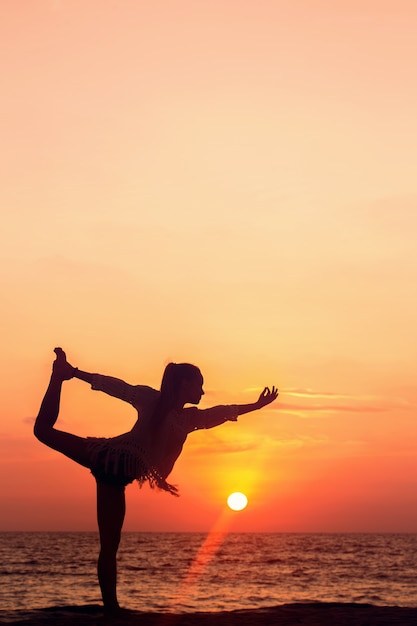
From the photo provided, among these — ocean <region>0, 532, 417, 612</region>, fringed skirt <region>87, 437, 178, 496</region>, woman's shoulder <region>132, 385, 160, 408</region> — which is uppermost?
woman's shoulder <region>132, 385, 160, 408</region>

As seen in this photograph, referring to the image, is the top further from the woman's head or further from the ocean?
the ocean

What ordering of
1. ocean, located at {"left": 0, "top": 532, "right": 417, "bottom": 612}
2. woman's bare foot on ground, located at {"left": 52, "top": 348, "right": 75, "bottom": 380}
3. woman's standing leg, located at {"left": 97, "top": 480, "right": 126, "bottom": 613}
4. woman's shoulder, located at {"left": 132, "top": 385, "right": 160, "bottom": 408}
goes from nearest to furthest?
1. woman's standing leg, located at {"left": 97, "top": 480, "right": 126, "bottom": 613}
2. woman's bare foot on ground, located at {"left": 52, "top": 348, "right": 75, "bottom": 380}
3. woman's shoulder, located at {"left": 132, "top": 385, "right": 160, "bottom": 408}
4. ocean, located at {"left": 0, "top": 532, "right": 417, "bottom": 612}

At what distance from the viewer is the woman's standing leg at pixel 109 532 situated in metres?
8.54

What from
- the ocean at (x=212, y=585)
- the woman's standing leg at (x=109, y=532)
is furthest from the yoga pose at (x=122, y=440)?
the ocean at (x=212, y=585)

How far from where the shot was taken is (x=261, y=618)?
A: 346 inches

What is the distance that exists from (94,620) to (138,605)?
62.0 ft

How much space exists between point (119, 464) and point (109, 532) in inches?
27.8

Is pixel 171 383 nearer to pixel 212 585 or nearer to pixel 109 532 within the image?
pixel 109 532

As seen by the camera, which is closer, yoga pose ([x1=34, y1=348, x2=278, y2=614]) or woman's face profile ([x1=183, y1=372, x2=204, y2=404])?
yoga pose ([x1=34, y1=348, x2=278, y2=614])

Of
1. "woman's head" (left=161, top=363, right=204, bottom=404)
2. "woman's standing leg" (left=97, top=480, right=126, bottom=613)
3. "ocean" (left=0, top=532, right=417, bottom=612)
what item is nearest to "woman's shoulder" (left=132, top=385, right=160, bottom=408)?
"woman's head" (left=161, top=363, right=204, bottom=404)

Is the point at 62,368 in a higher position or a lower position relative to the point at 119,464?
higher

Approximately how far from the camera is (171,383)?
8781 millimetres

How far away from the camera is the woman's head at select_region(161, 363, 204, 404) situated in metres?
8.79

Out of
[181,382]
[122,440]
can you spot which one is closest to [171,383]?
[181,382]
